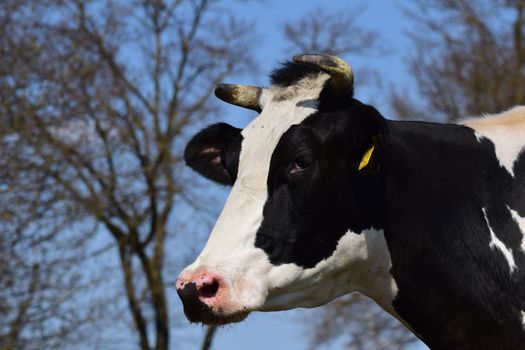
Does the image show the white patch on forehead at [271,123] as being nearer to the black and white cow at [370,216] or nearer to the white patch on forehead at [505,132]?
the black and white cow at [370,216]

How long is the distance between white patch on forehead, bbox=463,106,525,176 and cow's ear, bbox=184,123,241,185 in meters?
1.35

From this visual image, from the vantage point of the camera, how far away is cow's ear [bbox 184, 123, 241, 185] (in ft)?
20.9

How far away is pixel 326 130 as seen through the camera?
548cm

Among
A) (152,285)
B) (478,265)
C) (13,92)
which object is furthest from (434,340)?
(152,285)

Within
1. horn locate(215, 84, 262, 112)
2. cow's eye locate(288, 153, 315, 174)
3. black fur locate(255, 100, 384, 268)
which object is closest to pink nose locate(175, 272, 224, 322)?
black fur locate(255, 100, 384, 268)

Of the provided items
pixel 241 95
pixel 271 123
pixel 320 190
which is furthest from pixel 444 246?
pixel 241 95

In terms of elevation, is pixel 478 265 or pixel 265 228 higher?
pixel 265 228

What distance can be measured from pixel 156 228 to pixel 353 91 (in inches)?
538

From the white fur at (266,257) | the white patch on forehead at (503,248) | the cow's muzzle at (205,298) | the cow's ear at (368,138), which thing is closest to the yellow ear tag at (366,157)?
the cow's ear at (368,138)

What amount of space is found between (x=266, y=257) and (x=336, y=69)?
1.00 m

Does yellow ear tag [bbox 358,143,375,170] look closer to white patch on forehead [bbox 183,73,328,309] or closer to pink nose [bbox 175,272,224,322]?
white patch on forehead [bbox 183,73,328,309]

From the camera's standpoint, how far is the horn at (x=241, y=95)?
6078 mm

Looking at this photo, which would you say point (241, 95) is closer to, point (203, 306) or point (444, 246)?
point (444, 246)

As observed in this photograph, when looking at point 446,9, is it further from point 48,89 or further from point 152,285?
point 48,89
